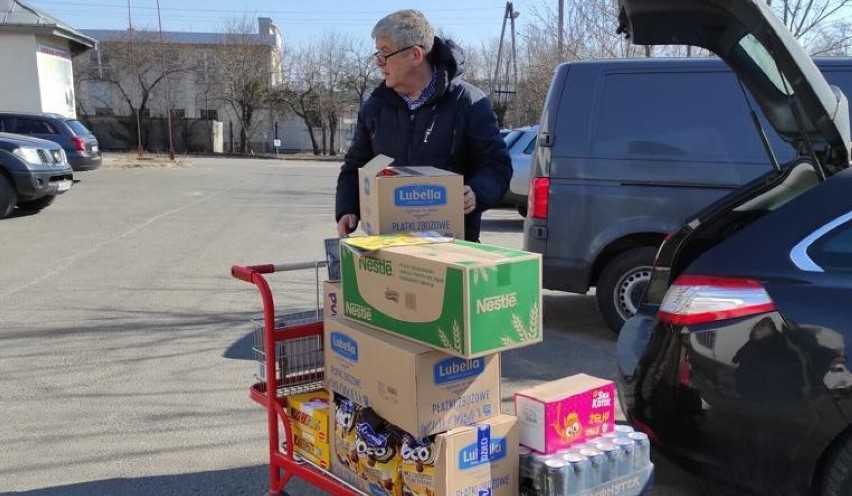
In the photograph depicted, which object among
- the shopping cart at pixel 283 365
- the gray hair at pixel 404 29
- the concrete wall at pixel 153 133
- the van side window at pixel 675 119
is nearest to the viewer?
the shopping cart at pixel 283 365

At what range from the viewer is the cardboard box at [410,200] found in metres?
2.73

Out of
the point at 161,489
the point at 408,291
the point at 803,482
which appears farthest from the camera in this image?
the point at 161,489

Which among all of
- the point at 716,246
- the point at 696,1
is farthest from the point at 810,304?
the point at 696,1

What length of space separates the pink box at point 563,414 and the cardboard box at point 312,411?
0.75 metres

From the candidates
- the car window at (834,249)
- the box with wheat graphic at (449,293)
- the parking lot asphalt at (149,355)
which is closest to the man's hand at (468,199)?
the box with wheat graphic at (449,293)

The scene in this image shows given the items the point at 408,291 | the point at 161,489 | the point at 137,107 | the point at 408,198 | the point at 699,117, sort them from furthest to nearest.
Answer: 1. the point at 137,107
2. the point at 699,117
3. the point at 161,489
4. the point at 408,198
5. the point at 408,291

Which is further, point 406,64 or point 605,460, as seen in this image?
point 406,64

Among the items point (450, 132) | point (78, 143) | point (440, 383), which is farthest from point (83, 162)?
point (440, 383)

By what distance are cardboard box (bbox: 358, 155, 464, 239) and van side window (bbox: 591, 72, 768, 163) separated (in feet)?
9.76

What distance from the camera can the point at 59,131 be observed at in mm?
17781

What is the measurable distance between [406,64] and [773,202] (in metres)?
1.65

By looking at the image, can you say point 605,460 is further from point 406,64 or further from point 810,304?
point 406,64

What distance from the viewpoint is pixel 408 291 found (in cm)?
236

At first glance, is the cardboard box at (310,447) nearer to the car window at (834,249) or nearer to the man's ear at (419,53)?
the man's ear at (419,53)
